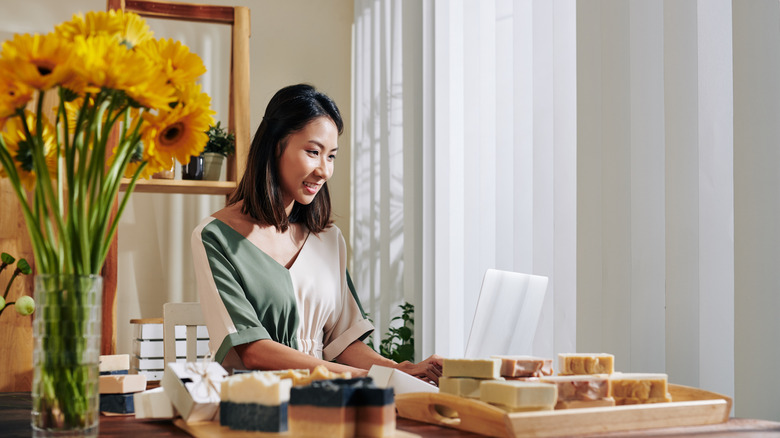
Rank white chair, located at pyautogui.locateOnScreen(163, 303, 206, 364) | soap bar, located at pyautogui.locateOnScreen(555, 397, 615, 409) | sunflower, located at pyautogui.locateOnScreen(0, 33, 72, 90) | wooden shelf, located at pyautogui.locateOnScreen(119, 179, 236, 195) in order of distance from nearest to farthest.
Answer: sunflower, located at pyautogui.locateOnScreen(0, 33, 72, 90)
soap bar, located at pyautogui.locateOnScreen(555, 397, 615, 409)
white chair, located at pyautogui.locateOnScreen(163, 303, 206, 364)
wooden shelf, located at pyautogui.locateOnScreen(119, 179, 236, 195)

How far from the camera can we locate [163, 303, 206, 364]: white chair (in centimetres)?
218

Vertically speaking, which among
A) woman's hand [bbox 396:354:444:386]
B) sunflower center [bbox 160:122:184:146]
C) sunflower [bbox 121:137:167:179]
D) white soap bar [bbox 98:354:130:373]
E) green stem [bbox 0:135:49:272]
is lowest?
woman's hand [bbox 396:354:444:386]

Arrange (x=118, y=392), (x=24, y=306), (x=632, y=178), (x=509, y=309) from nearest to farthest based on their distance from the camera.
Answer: (x=118, y=392), (x=509, y=309), (x=632, y=178), (x=24, y=306)

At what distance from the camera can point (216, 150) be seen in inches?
122

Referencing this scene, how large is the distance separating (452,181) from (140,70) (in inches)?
78.0

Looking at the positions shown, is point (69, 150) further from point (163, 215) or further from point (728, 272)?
point (163, 215)

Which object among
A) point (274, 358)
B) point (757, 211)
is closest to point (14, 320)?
point (274, 358)

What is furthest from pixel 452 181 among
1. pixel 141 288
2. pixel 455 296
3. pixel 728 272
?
pixel 141 288

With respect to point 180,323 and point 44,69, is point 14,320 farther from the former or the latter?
point 44,69

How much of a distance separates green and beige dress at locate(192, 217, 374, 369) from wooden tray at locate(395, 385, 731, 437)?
0.69 m

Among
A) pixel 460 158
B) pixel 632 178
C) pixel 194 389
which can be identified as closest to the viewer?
pixel 194 389

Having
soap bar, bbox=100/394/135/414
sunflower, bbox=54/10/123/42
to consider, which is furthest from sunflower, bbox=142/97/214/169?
soap bar, bbox=100/394/135/414

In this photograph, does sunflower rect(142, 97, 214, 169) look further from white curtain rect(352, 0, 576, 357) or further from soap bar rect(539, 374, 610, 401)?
white curtain rect(352, 0, 576, 357)

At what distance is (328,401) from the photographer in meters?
0.89
